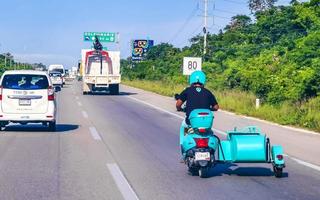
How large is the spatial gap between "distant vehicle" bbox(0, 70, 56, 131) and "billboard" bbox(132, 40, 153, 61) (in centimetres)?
10788

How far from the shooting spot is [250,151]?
10016mm

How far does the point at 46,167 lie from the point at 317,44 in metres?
23.2

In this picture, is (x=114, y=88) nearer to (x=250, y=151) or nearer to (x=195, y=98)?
(x=195, y=98)

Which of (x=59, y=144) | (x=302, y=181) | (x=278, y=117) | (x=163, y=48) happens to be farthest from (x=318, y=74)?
(x=163, y=48)

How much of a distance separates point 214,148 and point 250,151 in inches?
24.1

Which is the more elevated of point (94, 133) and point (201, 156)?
point (201, 156)

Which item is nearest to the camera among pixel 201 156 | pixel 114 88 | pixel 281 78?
pixel 201 156

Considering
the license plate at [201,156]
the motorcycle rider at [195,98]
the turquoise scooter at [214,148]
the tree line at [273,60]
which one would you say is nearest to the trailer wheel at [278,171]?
the turquoise scooter at [214,148]

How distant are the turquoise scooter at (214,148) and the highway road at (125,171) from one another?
0.94 ft

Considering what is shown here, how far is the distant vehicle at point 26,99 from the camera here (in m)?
17.7

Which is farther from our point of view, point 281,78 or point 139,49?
point 139,49

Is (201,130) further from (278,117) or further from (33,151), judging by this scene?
(278,117)

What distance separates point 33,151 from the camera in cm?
1330

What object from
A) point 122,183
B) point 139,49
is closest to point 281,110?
point 122,183
